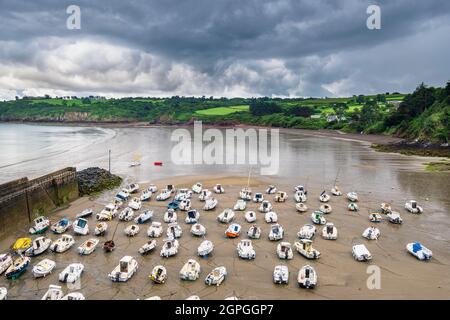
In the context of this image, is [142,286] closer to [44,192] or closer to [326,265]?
[326,265]

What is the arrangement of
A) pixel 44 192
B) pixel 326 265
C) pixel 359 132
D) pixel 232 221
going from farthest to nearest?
pixel 359 132, pixel 44 192, pixel 232 221, pixel 326 265

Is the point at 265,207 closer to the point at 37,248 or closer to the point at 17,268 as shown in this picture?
the point at 37,248

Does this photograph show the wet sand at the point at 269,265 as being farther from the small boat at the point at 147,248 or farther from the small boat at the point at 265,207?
the small boat at the point at 265,207

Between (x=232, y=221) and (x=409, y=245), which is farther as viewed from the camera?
(x=232, y=221)

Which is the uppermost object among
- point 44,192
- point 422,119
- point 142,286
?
point 422,119

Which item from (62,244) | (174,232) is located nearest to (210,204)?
(174,232)

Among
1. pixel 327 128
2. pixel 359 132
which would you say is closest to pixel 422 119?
pixel 359 132

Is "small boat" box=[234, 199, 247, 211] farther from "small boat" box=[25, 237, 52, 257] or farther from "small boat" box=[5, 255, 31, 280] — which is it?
"small boat" box=[5, 255, 31, 280]

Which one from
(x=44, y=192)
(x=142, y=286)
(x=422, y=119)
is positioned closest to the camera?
(x=142, y=286)

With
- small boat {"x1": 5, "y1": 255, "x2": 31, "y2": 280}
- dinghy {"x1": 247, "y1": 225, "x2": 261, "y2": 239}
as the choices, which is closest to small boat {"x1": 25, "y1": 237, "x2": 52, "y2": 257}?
small boat {"x1": 5, "y1": 255, "x2": 31, "y2": 280}
